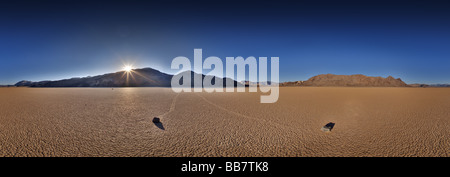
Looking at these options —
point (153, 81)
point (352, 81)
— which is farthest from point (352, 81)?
point (153, 81)

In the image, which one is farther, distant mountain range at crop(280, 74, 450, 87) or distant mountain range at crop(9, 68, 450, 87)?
distant mountain range at crop(280, 74, 450, 87)

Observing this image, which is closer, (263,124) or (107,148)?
(107,148)

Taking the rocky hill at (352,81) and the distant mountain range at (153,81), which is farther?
the rocky hill at (352,81)

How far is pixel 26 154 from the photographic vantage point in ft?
12.3

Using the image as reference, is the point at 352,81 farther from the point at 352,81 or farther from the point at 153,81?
the point at 153,81

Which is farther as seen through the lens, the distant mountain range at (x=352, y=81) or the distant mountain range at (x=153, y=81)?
the distant mountain range at (x=352, y=81)

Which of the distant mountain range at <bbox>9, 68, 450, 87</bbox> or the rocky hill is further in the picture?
the rocky hill

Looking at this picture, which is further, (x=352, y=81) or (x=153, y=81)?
(x=352, y=81)

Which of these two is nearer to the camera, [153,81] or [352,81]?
[153,81]
